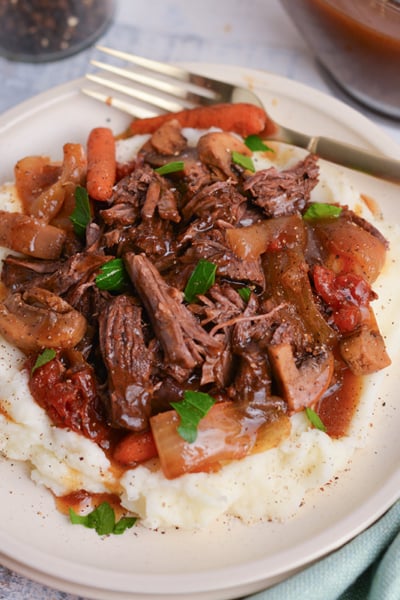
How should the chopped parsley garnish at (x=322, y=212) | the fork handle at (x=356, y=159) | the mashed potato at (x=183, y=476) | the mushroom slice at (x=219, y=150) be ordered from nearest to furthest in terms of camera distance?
the mashed potato at (x=183, y=476), the chopped parsley garnish at (x=322, y=212), the mushroom slice at (x=219, y=150), the fork handle at (x=356, y=159)

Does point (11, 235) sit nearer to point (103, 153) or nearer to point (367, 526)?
point (103, 153)

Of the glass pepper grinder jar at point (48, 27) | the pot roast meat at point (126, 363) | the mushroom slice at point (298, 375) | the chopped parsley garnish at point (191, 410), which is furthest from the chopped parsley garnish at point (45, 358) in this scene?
the glass pepper grinder jar at point (48, 27)

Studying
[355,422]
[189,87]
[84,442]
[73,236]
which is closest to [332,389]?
[355,422]

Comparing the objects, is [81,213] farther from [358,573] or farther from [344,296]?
[358,573]

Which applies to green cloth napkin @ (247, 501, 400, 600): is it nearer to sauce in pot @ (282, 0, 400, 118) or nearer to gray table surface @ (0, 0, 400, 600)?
sauce in pot @ (282, 0, 400, 118)

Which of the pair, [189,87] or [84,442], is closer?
[84,442]

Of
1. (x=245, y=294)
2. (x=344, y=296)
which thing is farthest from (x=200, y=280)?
(x=344, y=296)

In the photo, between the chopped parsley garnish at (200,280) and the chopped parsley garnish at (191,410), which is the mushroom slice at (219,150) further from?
the chopped parsley garnish at (191,410)
